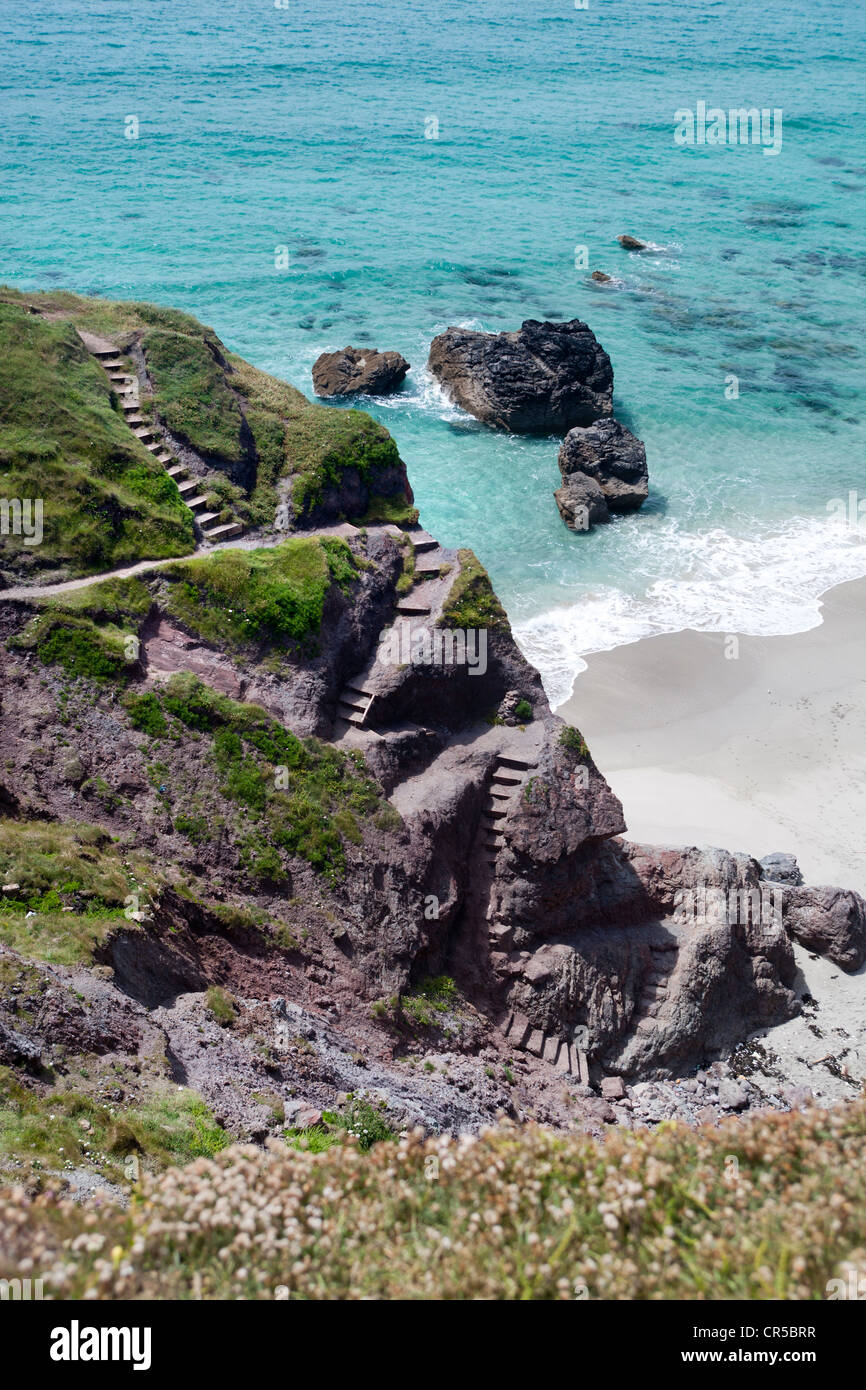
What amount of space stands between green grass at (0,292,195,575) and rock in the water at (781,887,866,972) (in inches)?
797

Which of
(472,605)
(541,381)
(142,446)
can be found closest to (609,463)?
(541,381)

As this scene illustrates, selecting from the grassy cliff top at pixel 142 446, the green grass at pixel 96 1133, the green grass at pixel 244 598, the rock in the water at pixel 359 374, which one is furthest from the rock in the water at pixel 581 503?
the green grass at pixel 96 1133

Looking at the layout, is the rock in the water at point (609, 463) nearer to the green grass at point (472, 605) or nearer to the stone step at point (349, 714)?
the green grass at point (472, 605)

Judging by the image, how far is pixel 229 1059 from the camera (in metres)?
19.0

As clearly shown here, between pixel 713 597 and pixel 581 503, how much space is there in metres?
8.22

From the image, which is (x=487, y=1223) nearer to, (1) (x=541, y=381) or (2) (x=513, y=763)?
(2) (x=513, y=763)

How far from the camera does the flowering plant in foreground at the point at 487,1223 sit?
10.8 metres

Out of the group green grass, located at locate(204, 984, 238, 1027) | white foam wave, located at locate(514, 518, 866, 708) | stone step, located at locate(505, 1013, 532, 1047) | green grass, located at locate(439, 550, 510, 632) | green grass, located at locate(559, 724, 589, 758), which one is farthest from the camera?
white foam wave, located at locate(514, 518, 866, 708)

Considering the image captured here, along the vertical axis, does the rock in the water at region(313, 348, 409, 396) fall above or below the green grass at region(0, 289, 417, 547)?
above

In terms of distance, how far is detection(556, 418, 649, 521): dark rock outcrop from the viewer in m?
50.2

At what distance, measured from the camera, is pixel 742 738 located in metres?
36.7

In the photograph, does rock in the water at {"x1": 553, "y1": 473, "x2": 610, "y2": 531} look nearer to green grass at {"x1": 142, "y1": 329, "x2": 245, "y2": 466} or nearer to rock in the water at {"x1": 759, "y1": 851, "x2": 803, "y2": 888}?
green grass at {"x1": 142, "y1": 329, "x2": 245, "y2": 466}

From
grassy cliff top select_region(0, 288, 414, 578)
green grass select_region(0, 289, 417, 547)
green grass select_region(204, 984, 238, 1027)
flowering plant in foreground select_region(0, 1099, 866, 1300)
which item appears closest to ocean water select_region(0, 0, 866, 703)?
green grass select_region(0, 289, 417, 547)
